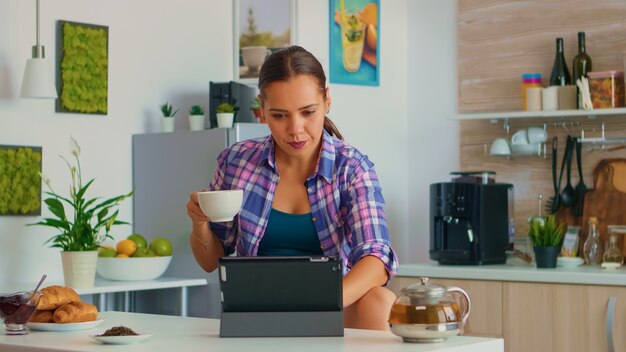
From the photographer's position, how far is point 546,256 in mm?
4184

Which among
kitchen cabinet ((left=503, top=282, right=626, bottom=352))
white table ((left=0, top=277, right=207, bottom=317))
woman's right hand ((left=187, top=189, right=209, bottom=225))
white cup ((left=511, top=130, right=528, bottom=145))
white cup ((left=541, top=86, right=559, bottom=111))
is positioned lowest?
kitchen cabinet ((left=503, top=282, right=626, bottom=352))

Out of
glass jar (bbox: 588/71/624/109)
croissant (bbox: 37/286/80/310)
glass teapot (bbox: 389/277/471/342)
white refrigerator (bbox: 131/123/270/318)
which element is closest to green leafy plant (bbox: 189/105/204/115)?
white refrigerator (bbox: 131/123/270/318)

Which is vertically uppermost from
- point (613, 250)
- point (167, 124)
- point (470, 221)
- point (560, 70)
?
point (560, 70)

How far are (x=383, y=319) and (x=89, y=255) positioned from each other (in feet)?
5.67

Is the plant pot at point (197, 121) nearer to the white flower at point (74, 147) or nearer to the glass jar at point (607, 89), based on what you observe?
the white flower at point (74, 147)

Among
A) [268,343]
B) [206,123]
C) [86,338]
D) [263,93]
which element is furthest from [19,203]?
[268,343]

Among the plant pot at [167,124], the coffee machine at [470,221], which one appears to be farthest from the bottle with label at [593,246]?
the plant pot at [167,124]

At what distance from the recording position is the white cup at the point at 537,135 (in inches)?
181

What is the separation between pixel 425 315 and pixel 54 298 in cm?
83

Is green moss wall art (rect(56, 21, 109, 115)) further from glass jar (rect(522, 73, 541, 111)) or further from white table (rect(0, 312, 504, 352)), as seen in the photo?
white table (rect(0, 312, 504, 352))

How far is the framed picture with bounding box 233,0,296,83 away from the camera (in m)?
4.52

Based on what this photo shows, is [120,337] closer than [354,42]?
Yes

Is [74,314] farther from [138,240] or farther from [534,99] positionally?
[534,99]

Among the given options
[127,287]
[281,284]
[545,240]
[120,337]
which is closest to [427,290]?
[281,284]
